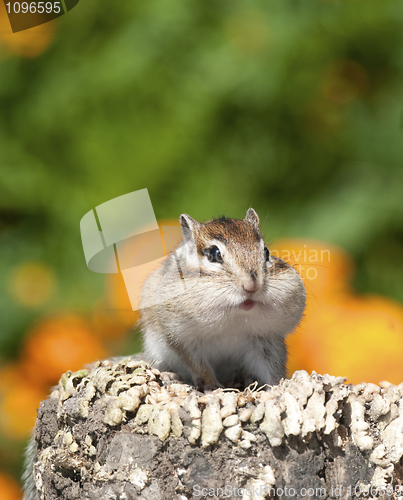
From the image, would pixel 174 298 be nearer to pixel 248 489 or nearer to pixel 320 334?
pixel 248 489

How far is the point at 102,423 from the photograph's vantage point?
1187 millimetres

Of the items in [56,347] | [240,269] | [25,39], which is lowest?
[56,347]

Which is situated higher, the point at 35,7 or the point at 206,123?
the point at 35,7

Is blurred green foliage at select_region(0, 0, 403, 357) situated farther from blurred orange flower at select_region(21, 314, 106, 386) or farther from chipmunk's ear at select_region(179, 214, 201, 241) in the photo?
chipmunk's ear at select_region(179, 214, 201, 241)

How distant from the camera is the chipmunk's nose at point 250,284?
132 cm

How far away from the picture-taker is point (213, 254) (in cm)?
143

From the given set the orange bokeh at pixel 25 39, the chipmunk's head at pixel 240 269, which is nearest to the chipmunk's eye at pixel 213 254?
the chipmunk's head at pixel 240 269

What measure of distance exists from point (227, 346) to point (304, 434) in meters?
0.51

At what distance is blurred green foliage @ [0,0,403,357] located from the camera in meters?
2.29

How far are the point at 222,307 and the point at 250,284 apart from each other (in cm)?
10

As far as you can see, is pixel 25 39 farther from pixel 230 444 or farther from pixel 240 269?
pixel 230 444
